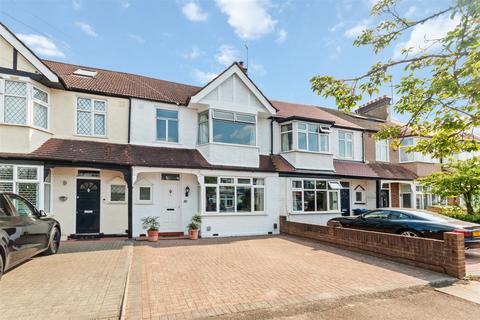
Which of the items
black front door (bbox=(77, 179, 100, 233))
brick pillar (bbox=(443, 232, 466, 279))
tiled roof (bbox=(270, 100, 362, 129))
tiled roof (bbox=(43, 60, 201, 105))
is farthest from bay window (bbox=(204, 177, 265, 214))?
brick pillar (bbox=(443, 232, 466, 279))

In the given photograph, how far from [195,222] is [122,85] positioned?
694cm

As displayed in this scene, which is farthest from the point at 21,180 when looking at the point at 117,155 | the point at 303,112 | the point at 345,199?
the point at 345,199

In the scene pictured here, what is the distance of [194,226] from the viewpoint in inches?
499

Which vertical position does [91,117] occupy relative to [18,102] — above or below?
below

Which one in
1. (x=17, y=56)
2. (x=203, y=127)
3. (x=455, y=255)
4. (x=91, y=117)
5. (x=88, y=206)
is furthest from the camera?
(x=203, y=127)

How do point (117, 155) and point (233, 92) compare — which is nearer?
point (117, 155)

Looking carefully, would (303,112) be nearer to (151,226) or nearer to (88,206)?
(151,226)

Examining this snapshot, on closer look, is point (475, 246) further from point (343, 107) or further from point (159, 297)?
point (159, 297)

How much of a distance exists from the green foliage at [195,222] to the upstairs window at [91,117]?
5016mm

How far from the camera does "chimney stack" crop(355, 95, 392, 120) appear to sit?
2281 cm

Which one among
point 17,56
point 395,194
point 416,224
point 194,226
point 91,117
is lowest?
point 194,226

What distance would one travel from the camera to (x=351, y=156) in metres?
18.7

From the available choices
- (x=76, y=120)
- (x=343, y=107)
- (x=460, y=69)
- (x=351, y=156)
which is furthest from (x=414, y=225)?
(x=76, y=120)

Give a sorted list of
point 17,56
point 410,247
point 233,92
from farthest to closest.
→ 1. point 233,92
2. point 17,56
3. point 410,247
